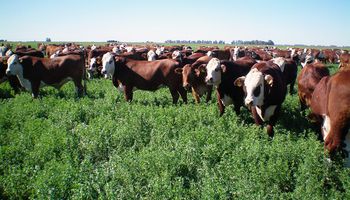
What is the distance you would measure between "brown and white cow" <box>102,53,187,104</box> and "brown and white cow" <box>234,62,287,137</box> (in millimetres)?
3865

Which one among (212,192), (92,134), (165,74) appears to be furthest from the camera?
(165,74)

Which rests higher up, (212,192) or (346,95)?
(346,95)

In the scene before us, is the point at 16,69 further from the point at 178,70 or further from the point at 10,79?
the point at 178,70

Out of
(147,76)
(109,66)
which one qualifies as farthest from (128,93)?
(109,66)

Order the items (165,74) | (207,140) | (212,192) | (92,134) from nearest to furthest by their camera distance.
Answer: (212,192) < (207,140) < (92,134) < (165,74)

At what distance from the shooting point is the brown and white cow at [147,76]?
1159cm

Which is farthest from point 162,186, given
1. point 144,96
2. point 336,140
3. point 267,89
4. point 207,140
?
point 144,96

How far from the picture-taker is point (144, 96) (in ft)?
42.8

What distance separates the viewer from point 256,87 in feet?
24.3

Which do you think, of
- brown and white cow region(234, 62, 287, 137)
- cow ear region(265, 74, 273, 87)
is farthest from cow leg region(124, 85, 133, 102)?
cow ear region(265, 74, 273, 87)

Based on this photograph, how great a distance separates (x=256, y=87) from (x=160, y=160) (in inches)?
120

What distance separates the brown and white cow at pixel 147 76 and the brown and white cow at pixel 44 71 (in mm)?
1917

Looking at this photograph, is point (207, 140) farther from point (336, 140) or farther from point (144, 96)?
point (144, 96)

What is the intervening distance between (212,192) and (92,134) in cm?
398
